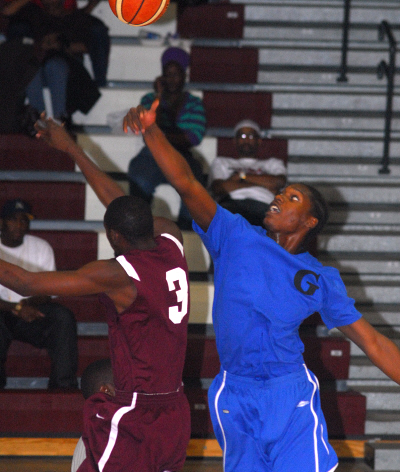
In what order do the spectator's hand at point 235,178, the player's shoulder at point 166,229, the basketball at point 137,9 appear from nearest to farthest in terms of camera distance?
the player's shoulder at point 166,229
the basketball at point 137,9
the spectator's hand at point 235,178

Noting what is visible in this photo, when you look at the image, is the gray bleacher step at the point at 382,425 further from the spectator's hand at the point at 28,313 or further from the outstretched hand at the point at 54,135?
the outstretched hand at the point at 54,135

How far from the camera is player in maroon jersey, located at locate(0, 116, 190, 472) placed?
8.68 feet

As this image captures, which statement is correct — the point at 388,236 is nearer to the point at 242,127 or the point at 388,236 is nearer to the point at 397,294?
the point at 397,294

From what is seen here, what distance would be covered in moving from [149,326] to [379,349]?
94 centimetres

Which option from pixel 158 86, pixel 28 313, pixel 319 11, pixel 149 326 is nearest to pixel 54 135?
pixel 149 326

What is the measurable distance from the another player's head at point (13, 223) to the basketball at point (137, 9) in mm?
1691

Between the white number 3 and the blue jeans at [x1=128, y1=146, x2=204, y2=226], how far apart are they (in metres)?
3.23

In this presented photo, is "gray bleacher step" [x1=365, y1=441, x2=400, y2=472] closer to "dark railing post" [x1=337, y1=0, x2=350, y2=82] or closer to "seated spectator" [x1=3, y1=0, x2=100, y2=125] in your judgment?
"seated spectator" [x1=3, y1=0, x2=100, y2=125]

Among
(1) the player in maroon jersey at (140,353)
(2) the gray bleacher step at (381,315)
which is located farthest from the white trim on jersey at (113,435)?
(2) the gray bleacher step at (381,315)

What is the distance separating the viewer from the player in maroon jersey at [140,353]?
2.65m

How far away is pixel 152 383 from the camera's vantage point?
273cm

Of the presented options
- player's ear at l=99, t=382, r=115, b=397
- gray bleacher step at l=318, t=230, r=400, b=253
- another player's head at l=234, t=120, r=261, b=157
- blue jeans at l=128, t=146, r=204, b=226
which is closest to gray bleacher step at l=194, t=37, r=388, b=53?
another player's head at l=234, t=120, r=261, b=157

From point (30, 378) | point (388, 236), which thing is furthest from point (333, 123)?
point (30, 378)

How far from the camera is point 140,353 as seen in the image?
8.86 feet
